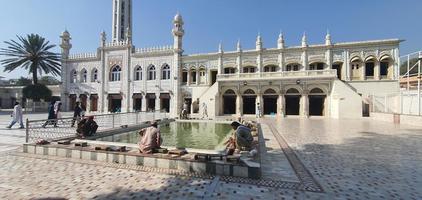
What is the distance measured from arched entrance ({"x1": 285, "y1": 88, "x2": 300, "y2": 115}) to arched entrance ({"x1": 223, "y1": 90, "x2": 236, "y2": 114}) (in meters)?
6.57

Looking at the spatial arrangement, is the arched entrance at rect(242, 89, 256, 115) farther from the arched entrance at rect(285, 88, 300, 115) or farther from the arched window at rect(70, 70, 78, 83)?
the arched window at rect(70, 70, 78, 83)

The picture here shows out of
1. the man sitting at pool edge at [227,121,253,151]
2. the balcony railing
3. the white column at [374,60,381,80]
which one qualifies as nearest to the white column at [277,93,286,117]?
the balcony railing

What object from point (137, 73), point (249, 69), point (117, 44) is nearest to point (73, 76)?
point (117, 44)

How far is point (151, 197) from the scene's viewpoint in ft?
14.0

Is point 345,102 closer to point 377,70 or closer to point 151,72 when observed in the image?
point 377,70

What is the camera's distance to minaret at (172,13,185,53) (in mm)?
31609

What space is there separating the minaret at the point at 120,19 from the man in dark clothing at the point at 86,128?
38.6 meters

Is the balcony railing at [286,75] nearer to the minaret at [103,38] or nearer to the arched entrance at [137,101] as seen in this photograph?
the arched entrance at [137,101]

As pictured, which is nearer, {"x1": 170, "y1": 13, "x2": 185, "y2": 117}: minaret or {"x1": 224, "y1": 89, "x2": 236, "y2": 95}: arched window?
{"x1": 224, "y1": 89, "x2": 236, "y2": 95}: arched window

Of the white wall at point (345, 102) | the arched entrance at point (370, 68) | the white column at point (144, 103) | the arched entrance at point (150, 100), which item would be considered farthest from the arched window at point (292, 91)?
the white column at point (144, 103)

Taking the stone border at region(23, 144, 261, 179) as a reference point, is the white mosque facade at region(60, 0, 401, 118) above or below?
above

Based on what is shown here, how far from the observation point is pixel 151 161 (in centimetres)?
608

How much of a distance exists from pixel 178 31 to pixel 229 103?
1225 centimetres

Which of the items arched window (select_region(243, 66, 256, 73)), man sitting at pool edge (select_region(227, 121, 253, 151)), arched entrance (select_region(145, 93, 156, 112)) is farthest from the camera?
arched entrance (select_region(145, 93, 156, 112))
